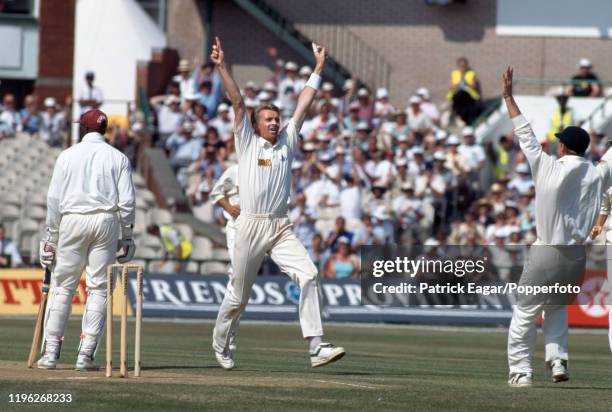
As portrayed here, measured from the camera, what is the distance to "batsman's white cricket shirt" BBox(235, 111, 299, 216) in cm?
1349

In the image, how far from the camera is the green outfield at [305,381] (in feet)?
35.5

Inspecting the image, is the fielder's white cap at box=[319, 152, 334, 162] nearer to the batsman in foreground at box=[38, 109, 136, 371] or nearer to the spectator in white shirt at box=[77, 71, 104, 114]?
the spectator in white shirt at box=[77, 71, 104, 114]

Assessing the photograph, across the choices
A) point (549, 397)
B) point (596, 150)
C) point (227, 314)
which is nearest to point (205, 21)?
point (596, 150)

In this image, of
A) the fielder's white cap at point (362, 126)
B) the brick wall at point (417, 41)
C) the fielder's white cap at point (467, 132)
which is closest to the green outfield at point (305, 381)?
the fielder's white cap at point (467, 132)

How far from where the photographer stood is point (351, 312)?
27547 mm

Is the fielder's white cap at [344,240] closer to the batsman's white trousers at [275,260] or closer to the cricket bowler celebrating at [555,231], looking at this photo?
the batsman's white trousers at [275,260]

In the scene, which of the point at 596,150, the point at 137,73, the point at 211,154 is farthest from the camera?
Result: the point at 137,73

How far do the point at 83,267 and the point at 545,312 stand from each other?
408cm

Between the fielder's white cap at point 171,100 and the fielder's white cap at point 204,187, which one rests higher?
the fielder's white cap at point 171,100

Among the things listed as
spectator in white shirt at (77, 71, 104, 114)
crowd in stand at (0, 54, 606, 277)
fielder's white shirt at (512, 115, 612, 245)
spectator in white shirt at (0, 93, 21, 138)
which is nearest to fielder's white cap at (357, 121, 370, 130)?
crowd in stand at (0, 54, 606, 277)

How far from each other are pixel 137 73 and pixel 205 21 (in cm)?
278

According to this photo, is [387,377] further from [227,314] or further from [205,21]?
[205,21]

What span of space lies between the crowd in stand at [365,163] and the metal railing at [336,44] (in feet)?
10.1

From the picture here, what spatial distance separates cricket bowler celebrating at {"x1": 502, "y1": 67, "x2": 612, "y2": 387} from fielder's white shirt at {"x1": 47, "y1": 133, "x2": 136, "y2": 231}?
343 cm
